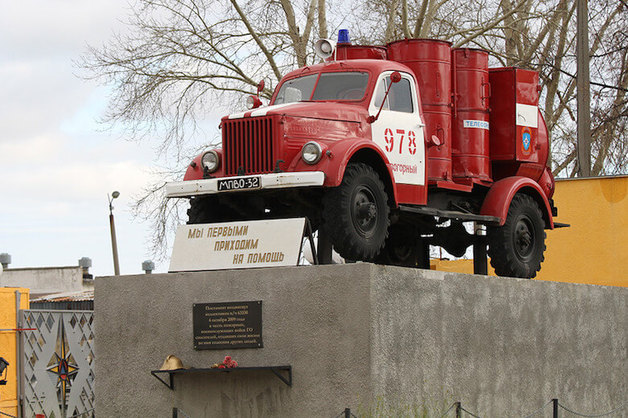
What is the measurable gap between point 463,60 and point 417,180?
2.21 metres

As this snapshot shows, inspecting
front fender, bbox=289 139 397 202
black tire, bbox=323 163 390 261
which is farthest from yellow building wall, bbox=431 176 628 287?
front fender, bbox=289 139 397 202

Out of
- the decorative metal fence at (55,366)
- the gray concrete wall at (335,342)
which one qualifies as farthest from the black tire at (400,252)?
the decorative metal fence at (55,366)

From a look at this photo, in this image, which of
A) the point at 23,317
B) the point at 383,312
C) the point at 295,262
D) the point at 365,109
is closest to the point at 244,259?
the point at 295,262

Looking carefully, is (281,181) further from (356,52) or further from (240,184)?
(356,52)

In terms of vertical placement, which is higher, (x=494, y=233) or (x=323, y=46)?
(x=323, y=46)

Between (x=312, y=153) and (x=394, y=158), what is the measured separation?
148cm

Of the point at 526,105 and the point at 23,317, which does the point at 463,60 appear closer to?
the point at 526,105

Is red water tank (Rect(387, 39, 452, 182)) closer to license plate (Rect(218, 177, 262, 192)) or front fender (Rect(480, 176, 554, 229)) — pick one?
front fender (Rect(480, 176, 554, 229))

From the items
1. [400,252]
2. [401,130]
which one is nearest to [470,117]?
[401,130]

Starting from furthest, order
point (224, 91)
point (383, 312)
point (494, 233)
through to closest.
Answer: point (224, 91), point (494, 233), point (383, 312)

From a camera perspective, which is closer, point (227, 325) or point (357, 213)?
point (227, 325)

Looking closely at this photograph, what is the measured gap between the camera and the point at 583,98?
20797 mm

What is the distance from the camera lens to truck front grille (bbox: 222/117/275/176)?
11.2 meters

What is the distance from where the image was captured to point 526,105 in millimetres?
14312
